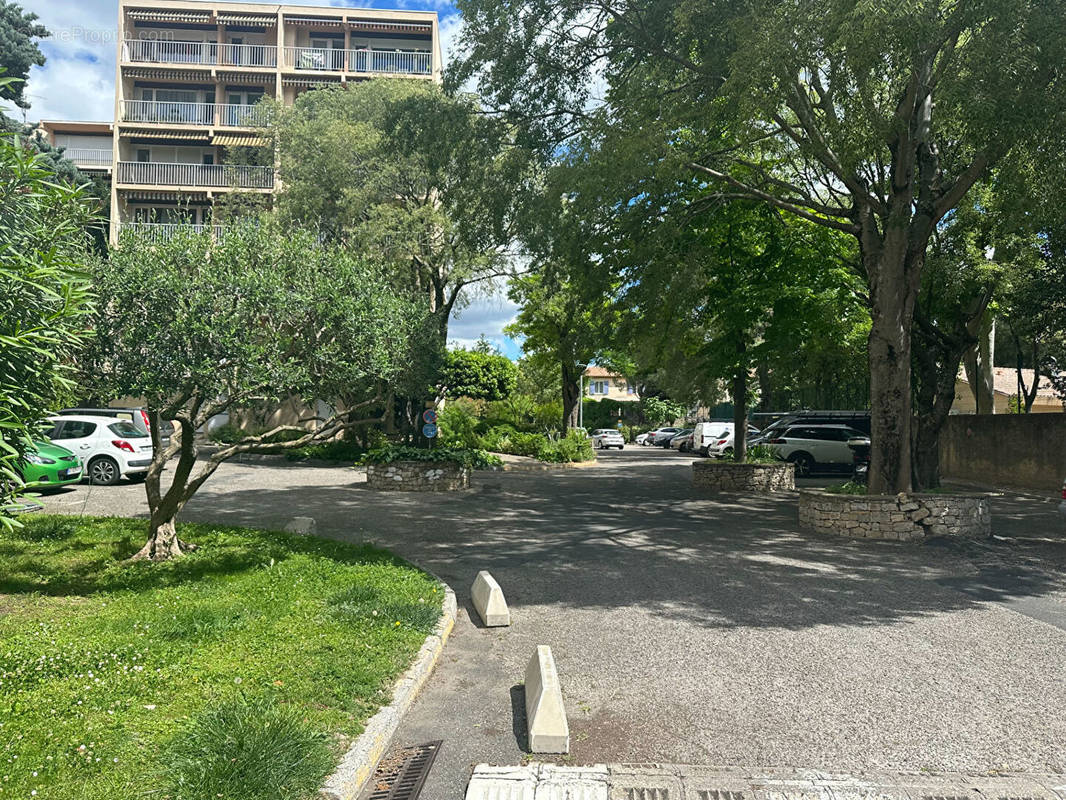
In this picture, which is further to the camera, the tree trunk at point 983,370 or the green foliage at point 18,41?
the green foliage at point 18,41

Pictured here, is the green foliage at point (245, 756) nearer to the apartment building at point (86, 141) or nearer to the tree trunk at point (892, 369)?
the tree trunk at point (892, 369)

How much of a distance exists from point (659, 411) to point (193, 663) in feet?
196

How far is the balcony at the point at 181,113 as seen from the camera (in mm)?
36844

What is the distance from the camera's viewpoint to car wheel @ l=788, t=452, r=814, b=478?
25406 millimetres

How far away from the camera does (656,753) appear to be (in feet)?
14.8

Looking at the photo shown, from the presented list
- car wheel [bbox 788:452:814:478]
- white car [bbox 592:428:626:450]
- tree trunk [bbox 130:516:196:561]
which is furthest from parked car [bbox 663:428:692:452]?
tree trunk [bbox 130:516:196:561]

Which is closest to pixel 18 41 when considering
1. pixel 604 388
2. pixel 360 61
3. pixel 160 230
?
pixel 360 61

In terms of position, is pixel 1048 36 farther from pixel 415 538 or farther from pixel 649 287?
pixel 415 538

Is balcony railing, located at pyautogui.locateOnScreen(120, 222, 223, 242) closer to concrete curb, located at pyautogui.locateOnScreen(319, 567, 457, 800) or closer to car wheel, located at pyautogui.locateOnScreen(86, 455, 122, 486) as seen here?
concrete curb, located at pyautogui.locateOnScreen(319, 567, 457, 800)

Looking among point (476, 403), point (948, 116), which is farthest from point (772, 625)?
point (476, 403)

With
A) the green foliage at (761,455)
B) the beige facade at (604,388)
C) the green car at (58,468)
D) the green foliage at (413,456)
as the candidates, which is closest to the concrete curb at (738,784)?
the green car at (58,468)

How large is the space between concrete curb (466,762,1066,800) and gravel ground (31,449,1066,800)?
0.42ft

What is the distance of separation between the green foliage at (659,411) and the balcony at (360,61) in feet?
110

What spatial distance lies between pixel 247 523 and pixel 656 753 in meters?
9.91
